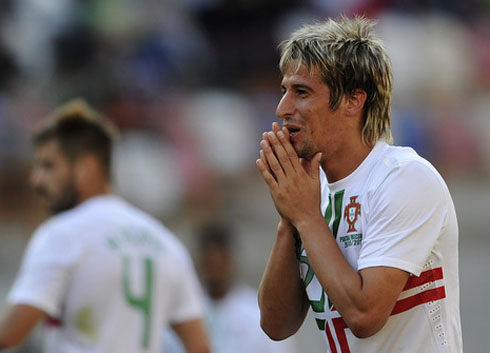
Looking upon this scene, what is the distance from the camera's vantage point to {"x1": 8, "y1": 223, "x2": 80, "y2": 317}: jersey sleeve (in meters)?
4.96

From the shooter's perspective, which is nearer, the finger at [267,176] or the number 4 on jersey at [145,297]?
the finger at [267,176]

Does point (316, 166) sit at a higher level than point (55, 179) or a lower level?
lower

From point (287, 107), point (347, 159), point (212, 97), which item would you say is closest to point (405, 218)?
point (347, 159)

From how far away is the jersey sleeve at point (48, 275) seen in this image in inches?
195

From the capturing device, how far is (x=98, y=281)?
199 inches

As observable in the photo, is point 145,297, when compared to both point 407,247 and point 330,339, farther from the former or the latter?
point 407,247

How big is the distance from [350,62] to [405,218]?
56 cm

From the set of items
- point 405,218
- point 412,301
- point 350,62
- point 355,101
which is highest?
point 350,62

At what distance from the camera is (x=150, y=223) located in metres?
5.41

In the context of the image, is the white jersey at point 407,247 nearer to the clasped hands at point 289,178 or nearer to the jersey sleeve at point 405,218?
the jersey sleeve at point 405,218

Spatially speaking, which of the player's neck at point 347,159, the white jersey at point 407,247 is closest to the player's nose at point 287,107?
the player's neck at point 347,159

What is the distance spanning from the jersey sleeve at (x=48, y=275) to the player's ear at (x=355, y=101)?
2163 millimetres

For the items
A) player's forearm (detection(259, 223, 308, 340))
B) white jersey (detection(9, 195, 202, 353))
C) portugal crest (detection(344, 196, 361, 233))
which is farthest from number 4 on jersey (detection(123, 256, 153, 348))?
portugal crest (detection(344, 196, 361, 233))

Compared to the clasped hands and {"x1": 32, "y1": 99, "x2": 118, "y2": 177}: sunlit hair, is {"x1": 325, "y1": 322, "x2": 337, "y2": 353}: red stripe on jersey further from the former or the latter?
{"x1": 32, "y1": 99, "x2": 118, "y2": 177}: sunlit hair
